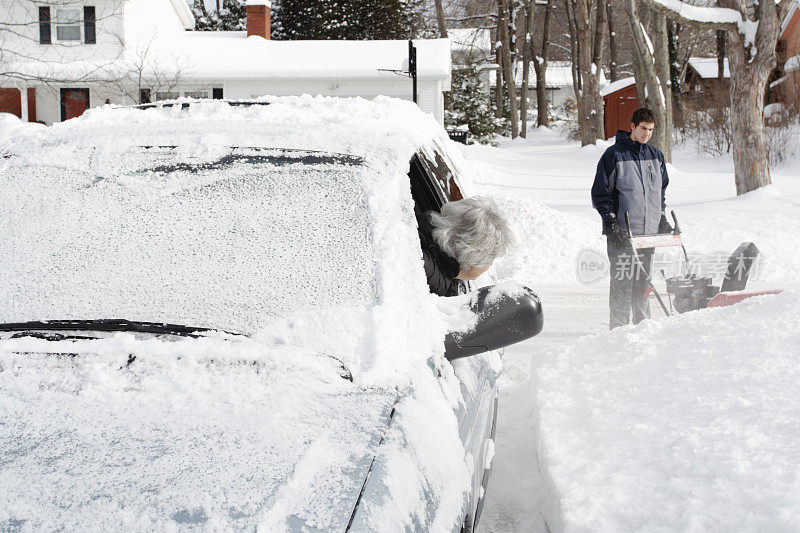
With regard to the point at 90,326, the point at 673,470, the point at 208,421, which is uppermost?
the point at 90,326

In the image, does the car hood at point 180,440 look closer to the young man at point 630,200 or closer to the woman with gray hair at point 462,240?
the woman with gray hair at point 462,240

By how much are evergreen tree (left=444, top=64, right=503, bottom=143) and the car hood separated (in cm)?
3749

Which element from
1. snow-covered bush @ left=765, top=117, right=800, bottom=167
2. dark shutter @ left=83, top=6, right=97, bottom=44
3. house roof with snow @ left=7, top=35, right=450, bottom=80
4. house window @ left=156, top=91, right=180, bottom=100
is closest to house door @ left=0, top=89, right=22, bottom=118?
house roof with snow @ left=7, top=35, right=450, bottom=80

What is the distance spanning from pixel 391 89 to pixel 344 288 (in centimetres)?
2758

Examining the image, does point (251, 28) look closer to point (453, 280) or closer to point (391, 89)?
point (391, 89)

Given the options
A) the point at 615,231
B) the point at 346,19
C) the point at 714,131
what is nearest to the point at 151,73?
the point at 346,19

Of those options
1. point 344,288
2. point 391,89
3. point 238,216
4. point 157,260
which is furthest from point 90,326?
point 391,89

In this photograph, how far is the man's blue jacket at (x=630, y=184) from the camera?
6582 mm

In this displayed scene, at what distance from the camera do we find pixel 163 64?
2836 cm

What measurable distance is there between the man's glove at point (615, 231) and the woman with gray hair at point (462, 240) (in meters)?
3.52

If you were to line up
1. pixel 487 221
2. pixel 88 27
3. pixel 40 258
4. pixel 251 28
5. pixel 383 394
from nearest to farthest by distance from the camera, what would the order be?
pixel 383 394, pixel 40 258, pixel 487 221, pixel 88 27, pixel 251 28

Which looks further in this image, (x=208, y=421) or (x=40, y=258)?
(x=40, y=258)

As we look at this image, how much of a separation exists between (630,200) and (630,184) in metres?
0.13

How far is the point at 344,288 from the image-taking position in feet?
7.90
